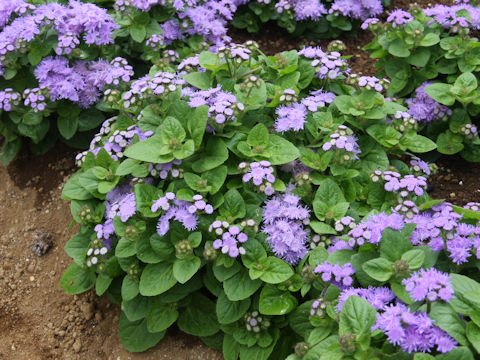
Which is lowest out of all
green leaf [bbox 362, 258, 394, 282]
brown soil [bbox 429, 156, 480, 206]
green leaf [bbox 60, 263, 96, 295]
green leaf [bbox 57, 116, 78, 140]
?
green leaf [bbox 60, 263, 96, 295]

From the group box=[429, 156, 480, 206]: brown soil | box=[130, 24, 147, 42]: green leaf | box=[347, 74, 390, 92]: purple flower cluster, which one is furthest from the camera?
box=[130, 24, 147, 42]: green leaf

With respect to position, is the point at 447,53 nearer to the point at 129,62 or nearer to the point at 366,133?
the point at 366,133

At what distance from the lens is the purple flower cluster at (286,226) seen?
3219 millimetres

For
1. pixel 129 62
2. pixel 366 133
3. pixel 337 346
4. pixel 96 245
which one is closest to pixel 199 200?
pixel 96 245

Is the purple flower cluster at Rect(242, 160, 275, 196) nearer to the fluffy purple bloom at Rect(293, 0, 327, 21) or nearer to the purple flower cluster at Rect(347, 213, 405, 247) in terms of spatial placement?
the purple flower cluster at Rect(347, 213, 405, 247)

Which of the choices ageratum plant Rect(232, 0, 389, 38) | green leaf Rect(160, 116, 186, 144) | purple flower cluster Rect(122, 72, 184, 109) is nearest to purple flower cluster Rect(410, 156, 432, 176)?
green leaf Rect(160, 116, 186, 144)

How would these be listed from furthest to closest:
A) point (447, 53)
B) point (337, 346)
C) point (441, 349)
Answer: point (447, 53)
point (337, 346)
point (441, 349)

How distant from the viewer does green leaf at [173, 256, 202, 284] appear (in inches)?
122

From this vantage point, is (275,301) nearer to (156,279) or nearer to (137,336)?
(156,279)

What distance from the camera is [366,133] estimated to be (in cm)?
388

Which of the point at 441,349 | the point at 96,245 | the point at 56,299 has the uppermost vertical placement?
the point at 441,349

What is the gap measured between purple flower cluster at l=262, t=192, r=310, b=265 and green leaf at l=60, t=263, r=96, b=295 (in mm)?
1301

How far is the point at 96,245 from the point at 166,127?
907 millimetres

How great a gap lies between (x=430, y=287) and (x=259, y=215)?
3.91ft
